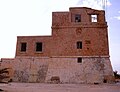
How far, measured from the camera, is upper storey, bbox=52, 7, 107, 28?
94.2 feet

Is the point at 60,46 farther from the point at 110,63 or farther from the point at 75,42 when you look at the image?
the point at 110,63

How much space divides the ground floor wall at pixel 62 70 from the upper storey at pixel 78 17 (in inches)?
174

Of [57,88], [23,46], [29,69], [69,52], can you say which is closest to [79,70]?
[69,52]

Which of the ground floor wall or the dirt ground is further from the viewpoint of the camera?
the ground floor wall

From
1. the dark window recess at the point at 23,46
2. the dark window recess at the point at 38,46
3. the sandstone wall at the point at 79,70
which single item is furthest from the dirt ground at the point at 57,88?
the dark window recess at the point at 23,46

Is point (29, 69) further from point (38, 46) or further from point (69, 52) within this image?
point (69, 52)

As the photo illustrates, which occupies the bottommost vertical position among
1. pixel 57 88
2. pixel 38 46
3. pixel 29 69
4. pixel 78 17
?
pixel 57 88

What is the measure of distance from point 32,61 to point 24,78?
239cm

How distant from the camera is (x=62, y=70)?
27.6 m

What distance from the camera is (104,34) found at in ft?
92.6

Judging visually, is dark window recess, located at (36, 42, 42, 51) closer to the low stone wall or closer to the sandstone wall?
the low stone wall

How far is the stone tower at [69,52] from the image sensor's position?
27.2m

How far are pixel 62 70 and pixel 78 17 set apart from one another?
283 inches

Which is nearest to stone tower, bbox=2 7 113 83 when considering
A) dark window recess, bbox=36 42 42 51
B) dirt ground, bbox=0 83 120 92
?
dark window recess, bbox=36 42 42 51
